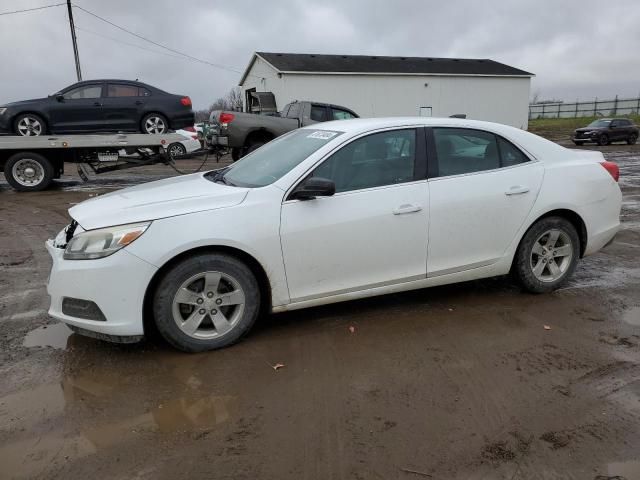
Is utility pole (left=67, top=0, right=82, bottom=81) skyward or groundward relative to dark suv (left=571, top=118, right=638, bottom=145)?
skyward

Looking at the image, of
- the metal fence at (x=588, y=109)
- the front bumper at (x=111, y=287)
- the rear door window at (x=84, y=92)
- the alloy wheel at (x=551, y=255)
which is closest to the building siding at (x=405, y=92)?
the rear door window at (x=84, y=92)

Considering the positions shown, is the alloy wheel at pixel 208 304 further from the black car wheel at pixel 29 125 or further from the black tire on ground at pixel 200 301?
the black car wheel at pixel 29 125

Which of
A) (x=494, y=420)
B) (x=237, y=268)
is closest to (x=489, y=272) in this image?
(x=494, y=420)

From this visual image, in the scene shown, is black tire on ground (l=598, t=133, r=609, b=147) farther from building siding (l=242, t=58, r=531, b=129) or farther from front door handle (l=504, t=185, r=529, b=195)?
front door handle (l=504, t=185, r=529, b=195)

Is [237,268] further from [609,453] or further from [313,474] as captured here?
[609,453]

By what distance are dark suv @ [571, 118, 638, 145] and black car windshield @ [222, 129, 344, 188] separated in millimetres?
26225

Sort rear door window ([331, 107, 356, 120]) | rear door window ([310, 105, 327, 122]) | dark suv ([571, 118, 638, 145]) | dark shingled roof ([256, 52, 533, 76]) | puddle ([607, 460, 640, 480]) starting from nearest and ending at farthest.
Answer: puddle ([607, 460, 640, 480]) < rear door window ([310, 105, 327, 122]) < rear door window ([331, 107, 356, 120]) < dark suv ([571, 118, 638, 145]) < dark shingled roof ([256, 52, 533, 76])

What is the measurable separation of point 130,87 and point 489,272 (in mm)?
10339

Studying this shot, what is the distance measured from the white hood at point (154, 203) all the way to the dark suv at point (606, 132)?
27.2 meters

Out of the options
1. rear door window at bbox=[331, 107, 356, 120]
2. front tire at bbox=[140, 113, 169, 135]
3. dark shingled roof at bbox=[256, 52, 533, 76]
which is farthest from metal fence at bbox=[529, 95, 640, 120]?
front tire at bbox=[140, 113, 169, 135]

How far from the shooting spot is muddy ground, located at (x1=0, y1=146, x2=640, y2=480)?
2590 mm

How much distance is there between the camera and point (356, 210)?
3920 mm

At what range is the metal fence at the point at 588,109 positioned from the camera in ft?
169

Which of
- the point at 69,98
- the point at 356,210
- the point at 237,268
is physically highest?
the point at 69,98
